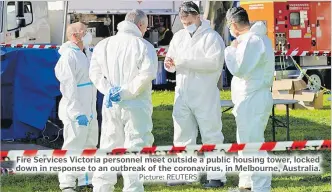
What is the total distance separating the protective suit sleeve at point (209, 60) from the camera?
7383 millimetres

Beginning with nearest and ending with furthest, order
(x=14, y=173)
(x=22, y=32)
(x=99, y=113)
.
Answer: (x=14, y=173) < (x=99, y=113) < (x=22, y=32)

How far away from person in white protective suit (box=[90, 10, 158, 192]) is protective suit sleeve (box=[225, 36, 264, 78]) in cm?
80

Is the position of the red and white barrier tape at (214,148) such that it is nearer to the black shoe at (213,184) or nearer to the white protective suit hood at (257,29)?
the white protective suit hood at (257,29)

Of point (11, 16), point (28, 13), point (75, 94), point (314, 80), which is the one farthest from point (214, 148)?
point (314, 80)

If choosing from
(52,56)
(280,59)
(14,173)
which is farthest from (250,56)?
(280,59)

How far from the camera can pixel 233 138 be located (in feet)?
36.7

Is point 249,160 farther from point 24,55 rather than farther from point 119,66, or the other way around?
point 24,55

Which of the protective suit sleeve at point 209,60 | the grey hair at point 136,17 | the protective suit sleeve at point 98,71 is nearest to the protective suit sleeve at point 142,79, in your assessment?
the protective suit sleeve at point 98,71

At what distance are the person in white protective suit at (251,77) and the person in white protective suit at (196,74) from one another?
0.54 meters

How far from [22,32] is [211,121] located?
10054 mm

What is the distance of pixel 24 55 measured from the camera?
34.1 ft

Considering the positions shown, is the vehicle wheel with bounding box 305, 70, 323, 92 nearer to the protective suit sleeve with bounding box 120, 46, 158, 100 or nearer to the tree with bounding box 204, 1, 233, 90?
the tree with bounding box 204, 1, 233, 90

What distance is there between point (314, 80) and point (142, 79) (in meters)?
13.3

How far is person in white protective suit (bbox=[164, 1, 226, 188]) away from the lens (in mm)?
7441
